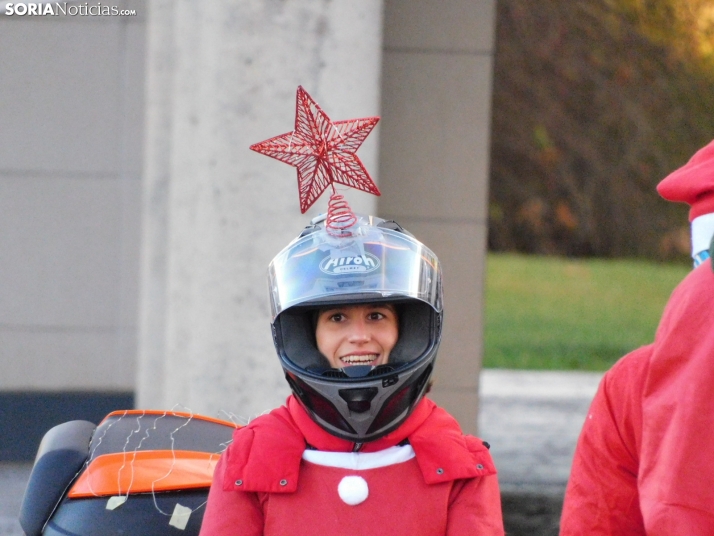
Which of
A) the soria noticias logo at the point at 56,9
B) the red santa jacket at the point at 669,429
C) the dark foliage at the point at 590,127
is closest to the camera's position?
the red santa jacket at the point at 669,429

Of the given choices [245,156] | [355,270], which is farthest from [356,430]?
[245,156]

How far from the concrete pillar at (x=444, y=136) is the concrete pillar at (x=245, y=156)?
2.35ft

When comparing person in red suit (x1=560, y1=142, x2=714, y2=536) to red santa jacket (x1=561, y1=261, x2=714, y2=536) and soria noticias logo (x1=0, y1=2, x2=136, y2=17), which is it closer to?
red santa jacket (x1=561, y1=261, x2=714, y2=536)

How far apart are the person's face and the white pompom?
251 mm

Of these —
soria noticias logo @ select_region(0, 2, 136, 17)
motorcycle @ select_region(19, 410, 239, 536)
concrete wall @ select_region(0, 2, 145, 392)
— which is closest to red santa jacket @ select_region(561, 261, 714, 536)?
motorcycle @ select_region(19, 410, 239, 536)

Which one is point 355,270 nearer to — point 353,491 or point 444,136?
point 353,491

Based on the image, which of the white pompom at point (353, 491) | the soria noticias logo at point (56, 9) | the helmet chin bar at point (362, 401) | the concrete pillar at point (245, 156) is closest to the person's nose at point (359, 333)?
the helmet chin bar at point (362, 401)

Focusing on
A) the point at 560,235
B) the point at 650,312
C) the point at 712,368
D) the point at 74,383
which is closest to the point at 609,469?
the point at 712,368

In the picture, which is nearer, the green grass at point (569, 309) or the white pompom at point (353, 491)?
the white pompom at point (353, 491)

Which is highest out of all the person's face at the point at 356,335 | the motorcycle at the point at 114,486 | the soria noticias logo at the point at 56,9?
the soria noticias logo at the point at 56,9

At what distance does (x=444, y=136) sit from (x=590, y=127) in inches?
477

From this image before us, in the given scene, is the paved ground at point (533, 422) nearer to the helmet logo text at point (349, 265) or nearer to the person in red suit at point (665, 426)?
the person in red suit at point (665, 426)

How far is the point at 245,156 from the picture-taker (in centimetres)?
445

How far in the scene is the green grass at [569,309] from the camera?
1025cm
